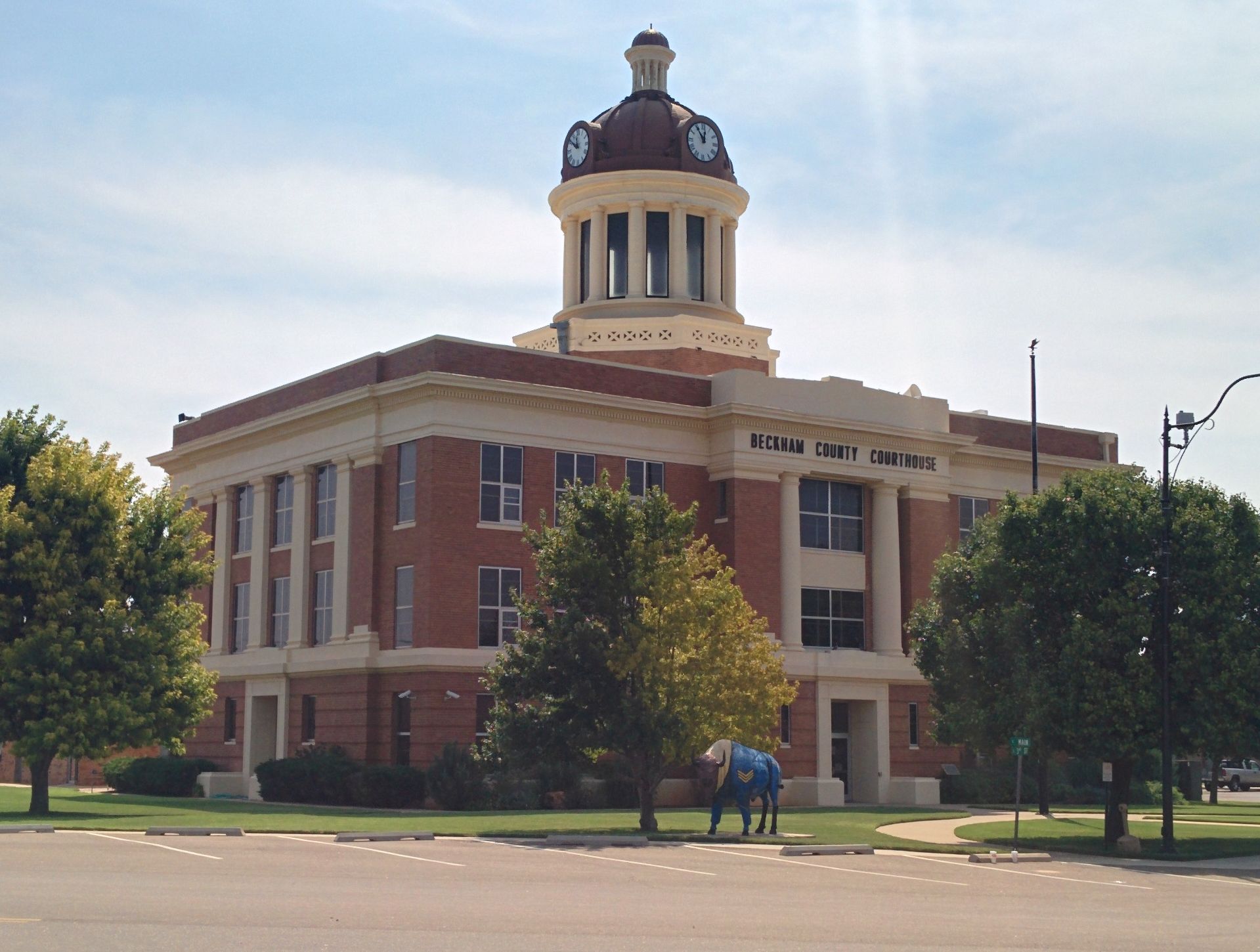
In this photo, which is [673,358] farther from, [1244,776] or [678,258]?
[1244,776]

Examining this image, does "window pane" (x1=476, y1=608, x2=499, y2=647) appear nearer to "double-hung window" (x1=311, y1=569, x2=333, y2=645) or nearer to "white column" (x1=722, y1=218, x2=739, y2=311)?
"double-hung window" (x1=311, y1=569, x2=333, y2=645)

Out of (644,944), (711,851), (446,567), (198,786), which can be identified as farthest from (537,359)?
(644,944)

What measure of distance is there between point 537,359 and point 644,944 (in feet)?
119

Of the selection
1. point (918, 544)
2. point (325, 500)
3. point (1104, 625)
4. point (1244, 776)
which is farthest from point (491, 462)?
point (1244, 776)

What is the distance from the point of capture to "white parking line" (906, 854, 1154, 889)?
27281 mm

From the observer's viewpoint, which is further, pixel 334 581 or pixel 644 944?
pixel 334 581

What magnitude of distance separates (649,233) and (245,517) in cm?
1929

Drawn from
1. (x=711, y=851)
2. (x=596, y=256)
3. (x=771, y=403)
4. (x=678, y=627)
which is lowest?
(x=711, y=851)

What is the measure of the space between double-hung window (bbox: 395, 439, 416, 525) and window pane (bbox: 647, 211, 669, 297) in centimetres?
1599

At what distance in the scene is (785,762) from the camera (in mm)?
52844

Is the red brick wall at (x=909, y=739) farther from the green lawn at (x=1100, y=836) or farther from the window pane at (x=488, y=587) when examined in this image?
the window pane at (x=488, y=587)

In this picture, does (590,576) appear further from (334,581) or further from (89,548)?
(334,581)

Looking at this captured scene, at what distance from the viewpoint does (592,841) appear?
32.9 meters

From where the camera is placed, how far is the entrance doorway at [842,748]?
5600 cm
